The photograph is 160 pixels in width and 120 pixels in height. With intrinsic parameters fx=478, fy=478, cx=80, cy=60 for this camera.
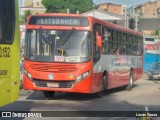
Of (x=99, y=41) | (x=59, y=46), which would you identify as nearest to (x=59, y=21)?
(x=59, y=46)

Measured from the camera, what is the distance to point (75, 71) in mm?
17094

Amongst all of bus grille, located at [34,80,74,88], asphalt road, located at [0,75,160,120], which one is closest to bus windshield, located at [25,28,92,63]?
bus grille, located at [34,80,74,88]

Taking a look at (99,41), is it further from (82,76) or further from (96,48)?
(82,76)

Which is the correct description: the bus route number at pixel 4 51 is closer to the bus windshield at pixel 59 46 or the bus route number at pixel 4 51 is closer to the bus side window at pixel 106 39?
the bus windshield at pixel 59 46

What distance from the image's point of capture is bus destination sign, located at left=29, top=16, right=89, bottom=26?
1759 centimetres

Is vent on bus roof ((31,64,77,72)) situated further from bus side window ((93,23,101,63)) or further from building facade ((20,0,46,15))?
building facade ((20,0,46,15))

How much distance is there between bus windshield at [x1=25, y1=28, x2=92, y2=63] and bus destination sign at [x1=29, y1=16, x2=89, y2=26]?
0.31 meters

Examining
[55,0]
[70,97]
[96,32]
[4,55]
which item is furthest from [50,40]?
[55,0]

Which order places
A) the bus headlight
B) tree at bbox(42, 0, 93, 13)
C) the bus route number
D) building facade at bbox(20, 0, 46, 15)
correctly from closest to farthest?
the bus route number < the bus headlight < tree at bbox(42, 0, 93, 13) < building facade at bbox(20, 0, 46, 15)

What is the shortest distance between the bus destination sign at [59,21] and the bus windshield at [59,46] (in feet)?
1.01

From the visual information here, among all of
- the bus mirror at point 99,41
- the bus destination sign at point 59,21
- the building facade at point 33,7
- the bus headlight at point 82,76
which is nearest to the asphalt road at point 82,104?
the bus headlight at point 82,76

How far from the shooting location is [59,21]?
17.7m

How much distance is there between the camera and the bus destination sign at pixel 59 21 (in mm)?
17594

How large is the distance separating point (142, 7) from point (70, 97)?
119 metres
